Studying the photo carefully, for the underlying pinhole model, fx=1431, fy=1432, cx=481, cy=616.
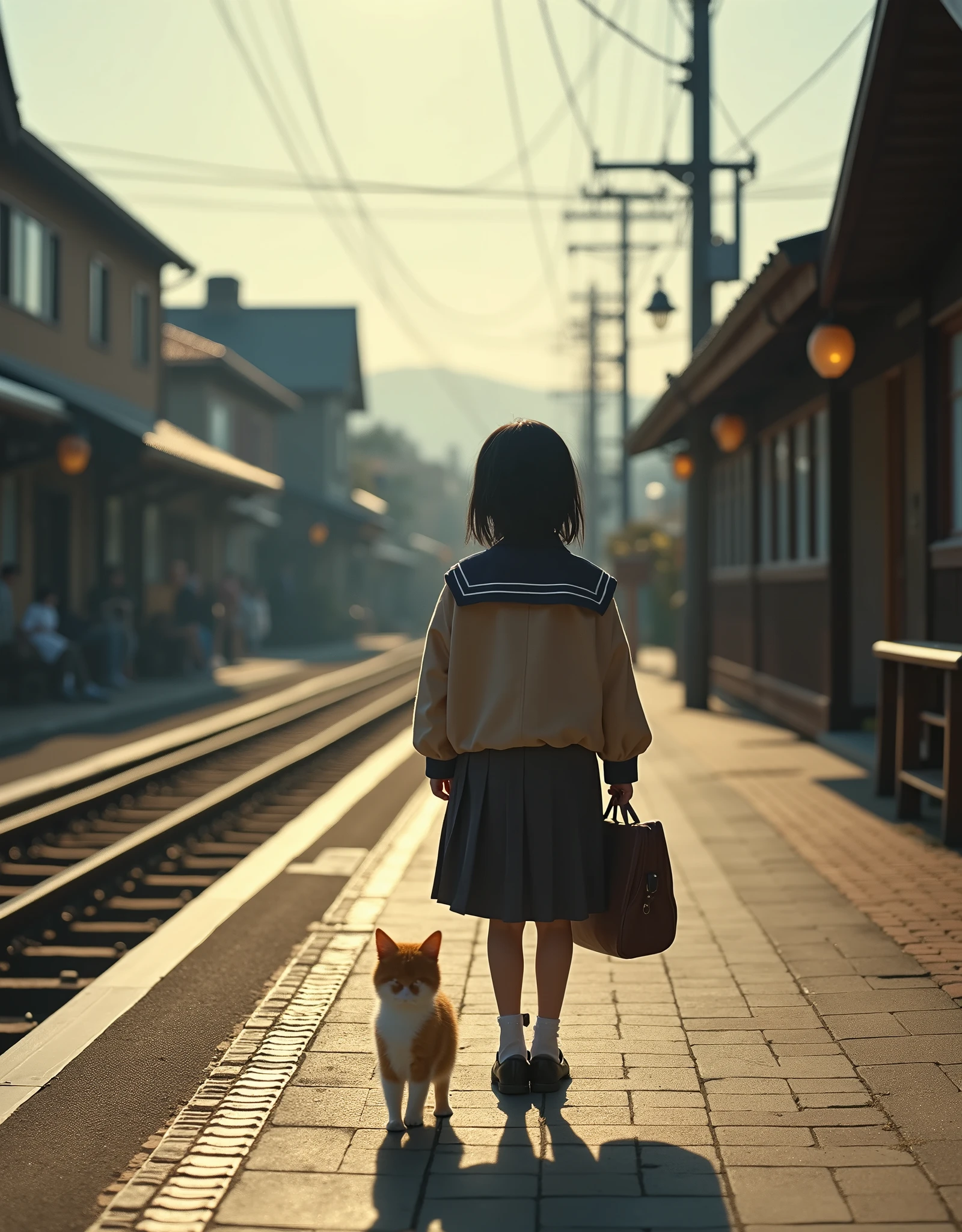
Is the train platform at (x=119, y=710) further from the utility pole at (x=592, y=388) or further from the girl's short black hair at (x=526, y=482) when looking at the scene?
the utility pole at (x=592, y=388)

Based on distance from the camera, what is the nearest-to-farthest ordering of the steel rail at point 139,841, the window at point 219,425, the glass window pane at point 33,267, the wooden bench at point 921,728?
the steel rail at point 139,841, the wooden bench at point 921,728, the glass window pane at point 33,267, the window at point 219,425

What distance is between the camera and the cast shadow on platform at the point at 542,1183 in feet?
10.1

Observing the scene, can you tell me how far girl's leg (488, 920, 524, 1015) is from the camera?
13.1 ft

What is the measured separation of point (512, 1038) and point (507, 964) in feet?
0.66

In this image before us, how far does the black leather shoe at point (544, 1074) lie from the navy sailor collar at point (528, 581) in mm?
1258

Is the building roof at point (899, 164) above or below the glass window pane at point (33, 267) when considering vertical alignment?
below

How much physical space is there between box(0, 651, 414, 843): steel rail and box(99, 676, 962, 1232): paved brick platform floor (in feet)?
12.1

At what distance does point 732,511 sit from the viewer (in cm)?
1938

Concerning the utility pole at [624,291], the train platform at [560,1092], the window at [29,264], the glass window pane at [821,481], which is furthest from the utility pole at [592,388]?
the train platform at [560,1092]

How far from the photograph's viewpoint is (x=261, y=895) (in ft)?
23.1

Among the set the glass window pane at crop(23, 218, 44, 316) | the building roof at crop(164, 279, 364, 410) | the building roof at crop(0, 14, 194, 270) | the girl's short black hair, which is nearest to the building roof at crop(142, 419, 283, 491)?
the glass window pane at crop(23, 218, 44, 316)

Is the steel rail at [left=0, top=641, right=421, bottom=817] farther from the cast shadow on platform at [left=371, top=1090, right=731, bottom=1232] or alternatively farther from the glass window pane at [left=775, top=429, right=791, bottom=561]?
the cast shadow on platform at [left=371, top=1090, right=731, bottom=1232]

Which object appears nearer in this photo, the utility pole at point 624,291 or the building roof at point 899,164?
the building roof at point 899,164

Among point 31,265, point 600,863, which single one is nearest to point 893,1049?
point 600,863
